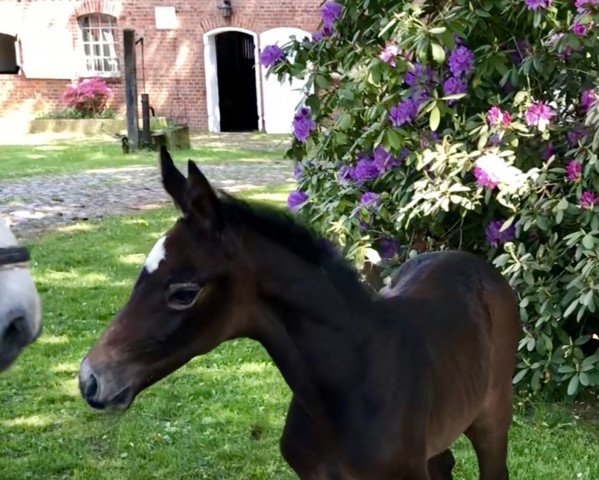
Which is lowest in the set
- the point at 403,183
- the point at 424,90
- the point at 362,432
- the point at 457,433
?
the point at 457,433

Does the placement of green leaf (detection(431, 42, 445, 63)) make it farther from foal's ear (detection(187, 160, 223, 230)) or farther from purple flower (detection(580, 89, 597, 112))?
foal's ear (detection(187, 160, 223, 230))

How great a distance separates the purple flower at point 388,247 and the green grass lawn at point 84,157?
946cm

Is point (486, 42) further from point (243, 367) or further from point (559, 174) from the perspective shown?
point (243, 367)

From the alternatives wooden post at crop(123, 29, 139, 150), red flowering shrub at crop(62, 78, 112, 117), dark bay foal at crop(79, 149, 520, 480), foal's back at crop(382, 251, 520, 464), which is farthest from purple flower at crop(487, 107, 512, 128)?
red flowering shrub at crop(62, 78, 112, 117)

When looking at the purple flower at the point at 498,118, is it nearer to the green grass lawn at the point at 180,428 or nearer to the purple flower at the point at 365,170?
the purple flower at the point at 365,170

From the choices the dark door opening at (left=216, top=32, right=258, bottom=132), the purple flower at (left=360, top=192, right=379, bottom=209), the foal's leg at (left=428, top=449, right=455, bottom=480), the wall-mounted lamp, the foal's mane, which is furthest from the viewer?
the dark door opening at (left=216, top=32, right=258, bottom=132)

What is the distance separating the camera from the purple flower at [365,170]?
491 cm

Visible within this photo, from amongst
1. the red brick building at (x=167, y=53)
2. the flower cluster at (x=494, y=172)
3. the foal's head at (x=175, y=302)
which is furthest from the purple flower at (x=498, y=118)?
the red brick building at (x=167, y=53)

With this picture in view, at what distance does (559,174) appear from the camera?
438cm

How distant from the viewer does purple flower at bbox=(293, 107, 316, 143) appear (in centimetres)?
507

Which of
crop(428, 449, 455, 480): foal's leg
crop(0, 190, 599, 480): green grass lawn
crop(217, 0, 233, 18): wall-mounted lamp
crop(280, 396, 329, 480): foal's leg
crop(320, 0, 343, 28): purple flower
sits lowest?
crop(0, 190, 599, 480): green grass lawn

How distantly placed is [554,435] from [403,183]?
5.08 ft

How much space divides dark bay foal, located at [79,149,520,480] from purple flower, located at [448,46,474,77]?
2.08m

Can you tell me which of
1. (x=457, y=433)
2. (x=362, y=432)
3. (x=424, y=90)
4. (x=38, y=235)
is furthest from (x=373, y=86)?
(x=38, y=235)
